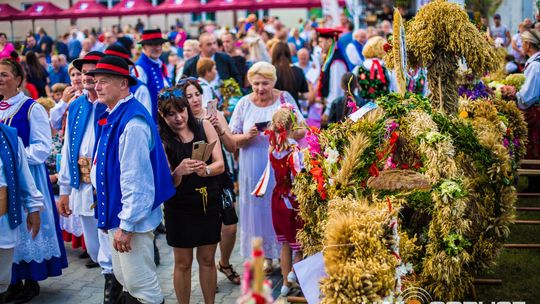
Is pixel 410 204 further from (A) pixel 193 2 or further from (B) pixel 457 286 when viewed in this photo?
(A) pixel 193 2

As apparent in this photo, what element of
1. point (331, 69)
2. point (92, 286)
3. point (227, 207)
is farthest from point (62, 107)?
point (331, 69)

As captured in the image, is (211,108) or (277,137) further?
(277,137)

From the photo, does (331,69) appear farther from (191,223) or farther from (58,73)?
(58,73)

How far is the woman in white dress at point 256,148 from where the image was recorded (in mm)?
6504

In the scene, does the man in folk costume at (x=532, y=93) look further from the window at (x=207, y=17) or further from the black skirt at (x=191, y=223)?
the window at (x=207, y=17)

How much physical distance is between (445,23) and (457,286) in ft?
7.76

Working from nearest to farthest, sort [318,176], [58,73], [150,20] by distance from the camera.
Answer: [318,176], [58,73], [150,20]

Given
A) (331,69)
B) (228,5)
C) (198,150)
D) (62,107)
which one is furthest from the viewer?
(228,5)

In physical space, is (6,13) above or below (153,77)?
above

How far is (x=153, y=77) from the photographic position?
326 inches

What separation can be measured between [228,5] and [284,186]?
2449 centimetres

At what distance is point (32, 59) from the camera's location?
47.9 feet

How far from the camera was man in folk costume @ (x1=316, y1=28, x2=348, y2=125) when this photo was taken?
33.7 ft

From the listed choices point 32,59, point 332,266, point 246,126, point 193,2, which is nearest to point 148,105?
point 246,126
